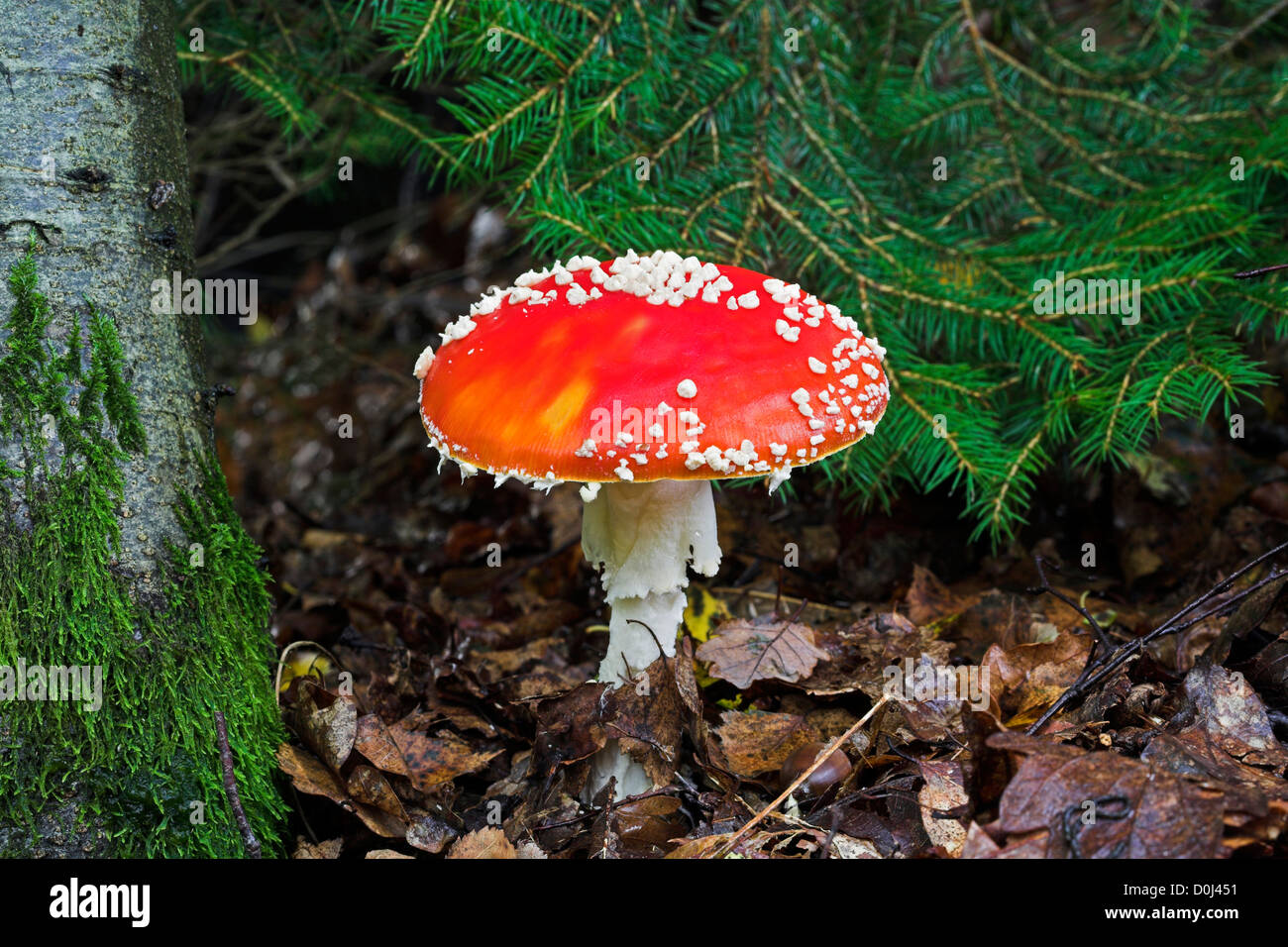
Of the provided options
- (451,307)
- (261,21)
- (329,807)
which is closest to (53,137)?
(261,21)

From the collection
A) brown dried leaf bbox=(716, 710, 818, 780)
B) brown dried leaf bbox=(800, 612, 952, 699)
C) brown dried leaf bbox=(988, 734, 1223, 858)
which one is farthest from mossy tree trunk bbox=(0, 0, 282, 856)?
brown dried leaf bbox=(988, 734, 1223, 858)

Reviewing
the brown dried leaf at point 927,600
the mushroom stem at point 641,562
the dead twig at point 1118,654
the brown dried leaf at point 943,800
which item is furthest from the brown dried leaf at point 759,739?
the brown dried leaf at point 927,600

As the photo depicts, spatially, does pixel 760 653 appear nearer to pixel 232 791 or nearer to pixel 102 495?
pixel 232 791

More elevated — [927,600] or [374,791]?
[927,600]

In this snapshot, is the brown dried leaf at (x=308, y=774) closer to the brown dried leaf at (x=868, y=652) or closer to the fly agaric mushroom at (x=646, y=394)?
the fly agaric mushroom at (x=646, y=394)

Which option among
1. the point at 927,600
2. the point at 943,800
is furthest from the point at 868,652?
the point at 943,800
